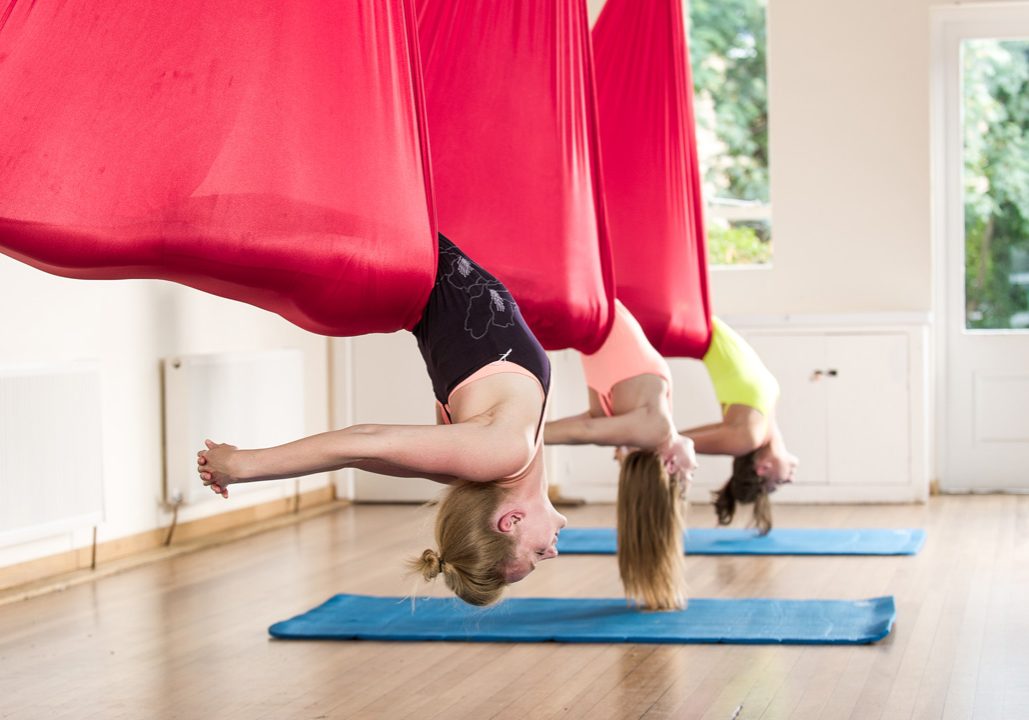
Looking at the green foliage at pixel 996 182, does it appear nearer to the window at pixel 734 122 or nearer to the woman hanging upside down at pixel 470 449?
the window at pixel 734 122

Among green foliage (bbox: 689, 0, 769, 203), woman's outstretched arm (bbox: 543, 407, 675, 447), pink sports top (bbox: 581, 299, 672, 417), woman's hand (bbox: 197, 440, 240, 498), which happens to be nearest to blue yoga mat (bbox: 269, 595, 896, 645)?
woman's outstretched arm (bbox: 543, 407, 675, 447)

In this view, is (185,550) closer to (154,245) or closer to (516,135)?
(516,135)

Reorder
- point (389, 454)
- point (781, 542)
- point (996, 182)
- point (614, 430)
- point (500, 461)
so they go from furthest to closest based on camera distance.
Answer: point (996, 182)
point (781, 542)
point (614, 430)
point (500, 461)
point (389, 454)

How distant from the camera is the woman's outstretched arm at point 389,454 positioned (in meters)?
2.34

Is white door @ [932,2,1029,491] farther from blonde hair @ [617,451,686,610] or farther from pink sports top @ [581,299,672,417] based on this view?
pink sports top @ [581,299,672,417]

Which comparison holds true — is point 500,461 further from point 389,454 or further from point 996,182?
point 996,182

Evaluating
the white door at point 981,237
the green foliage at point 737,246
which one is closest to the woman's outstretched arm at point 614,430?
the green foliage at point 737,246

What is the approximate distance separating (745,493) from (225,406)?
2.22 meters

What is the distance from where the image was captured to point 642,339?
163 inches

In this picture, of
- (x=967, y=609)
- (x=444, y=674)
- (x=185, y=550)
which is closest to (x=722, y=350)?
(x=967, y=609)

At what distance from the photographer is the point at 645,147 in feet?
14.1

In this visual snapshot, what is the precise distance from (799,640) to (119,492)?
2.75 m

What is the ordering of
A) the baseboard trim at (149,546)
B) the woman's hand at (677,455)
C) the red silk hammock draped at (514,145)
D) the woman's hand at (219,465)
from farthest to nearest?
the baseboard trim at (149,546), the woman's hand at (677,455), the red silk hammock draped at (514,145), the woman's hand at (219,465)

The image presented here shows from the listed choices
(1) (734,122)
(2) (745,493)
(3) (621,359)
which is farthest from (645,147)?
(1) (734,122)
